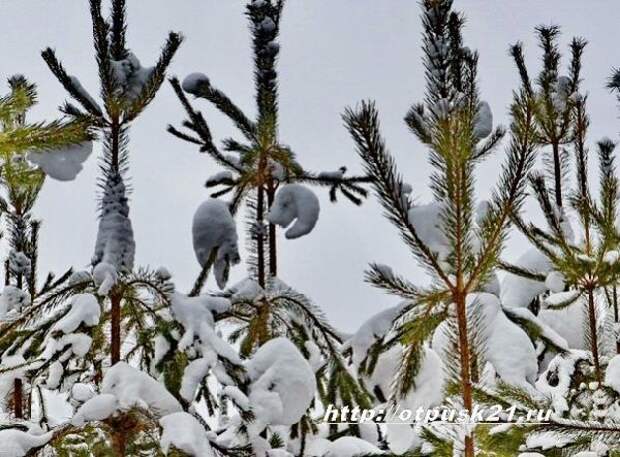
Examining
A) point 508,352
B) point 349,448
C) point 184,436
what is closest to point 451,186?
point 508,352

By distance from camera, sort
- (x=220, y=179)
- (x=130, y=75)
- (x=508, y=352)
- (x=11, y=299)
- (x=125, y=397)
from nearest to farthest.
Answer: (x=125, y=397), (x=508, y=352), (x=130, y=75), (x=220, y=179), (x=11, y=299)

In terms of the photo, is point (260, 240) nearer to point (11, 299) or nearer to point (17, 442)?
point (17, 442)

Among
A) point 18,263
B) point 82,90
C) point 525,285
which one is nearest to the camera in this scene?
point 82,90

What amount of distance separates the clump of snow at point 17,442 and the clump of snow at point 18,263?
11.3 ft

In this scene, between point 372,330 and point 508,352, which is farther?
point 508,352

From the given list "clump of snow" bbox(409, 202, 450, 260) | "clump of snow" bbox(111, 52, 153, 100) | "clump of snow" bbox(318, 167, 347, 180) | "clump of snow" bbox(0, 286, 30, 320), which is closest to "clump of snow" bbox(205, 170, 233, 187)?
"clump of snow" bbox(318, 167, 347, 180)

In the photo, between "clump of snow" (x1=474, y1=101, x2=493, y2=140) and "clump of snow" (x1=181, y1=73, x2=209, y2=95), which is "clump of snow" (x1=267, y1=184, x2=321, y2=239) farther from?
"clump of snow" (x1=474, y1=101, x2=493, y2=140)

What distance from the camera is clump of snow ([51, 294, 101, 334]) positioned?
2844mm

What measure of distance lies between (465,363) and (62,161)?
197 cm

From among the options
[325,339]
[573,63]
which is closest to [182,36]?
[325,339]

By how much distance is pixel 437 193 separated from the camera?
2.12 meters

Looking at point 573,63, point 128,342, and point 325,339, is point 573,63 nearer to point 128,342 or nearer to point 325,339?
point 325,339

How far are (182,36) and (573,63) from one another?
10.3 feet

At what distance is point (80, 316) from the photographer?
112 inches
